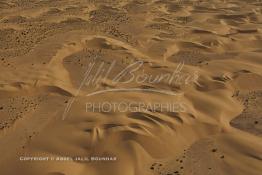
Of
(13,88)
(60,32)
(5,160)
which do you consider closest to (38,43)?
(60,32)

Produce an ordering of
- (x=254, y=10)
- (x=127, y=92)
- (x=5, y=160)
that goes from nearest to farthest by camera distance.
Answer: (x=5, y=160), (x=127, y=92), (x=254, y=10)

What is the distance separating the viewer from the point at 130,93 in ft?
16.7

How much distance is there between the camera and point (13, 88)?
5.13 meters

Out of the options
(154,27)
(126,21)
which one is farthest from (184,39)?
(126,21)

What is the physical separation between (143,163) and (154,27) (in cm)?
417

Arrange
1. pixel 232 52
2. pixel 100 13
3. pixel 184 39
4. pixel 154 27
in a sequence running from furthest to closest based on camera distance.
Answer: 1. pixel 100 13
2. pixel 154 27
3. pixel 184 39
4. pixel 232 52

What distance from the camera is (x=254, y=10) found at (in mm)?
8883

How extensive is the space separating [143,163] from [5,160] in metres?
1.36

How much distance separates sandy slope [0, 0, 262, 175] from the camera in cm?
404

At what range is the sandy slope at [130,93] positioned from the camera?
404cm

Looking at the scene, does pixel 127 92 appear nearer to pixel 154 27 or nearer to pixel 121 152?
pixel 121 152

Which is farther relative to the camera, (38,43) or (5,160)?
(38,43)

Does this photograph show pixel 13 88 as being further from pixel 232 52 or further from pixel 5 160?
pixel 232 52

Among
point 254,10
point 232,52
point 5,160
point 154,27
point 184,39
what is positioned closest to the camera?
point 5,160
